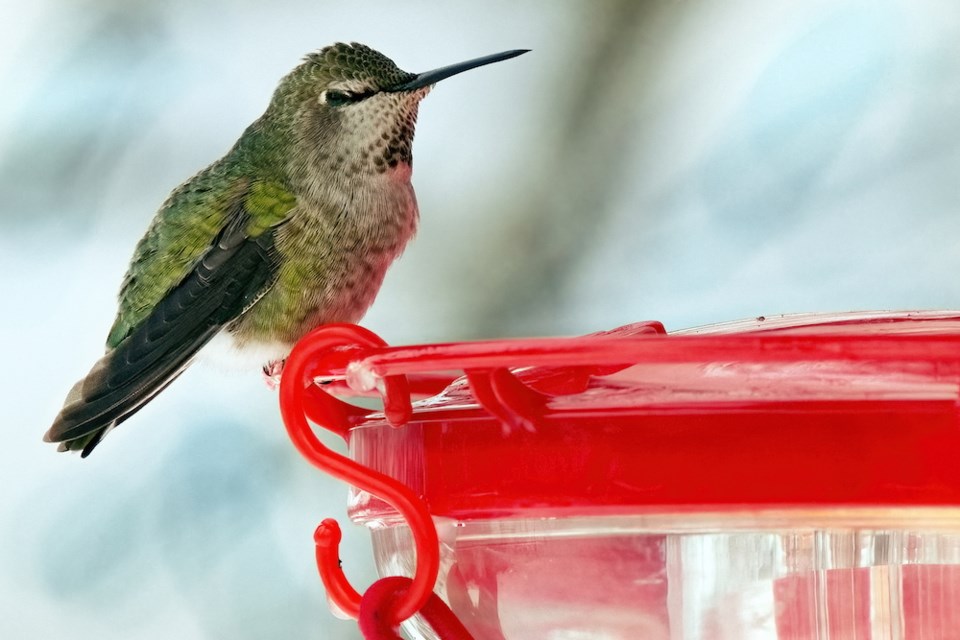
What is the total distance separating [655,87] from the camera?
2.50 meters

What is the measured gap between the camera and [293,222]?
4.84ft

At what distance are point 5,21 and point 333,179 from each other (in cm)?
127

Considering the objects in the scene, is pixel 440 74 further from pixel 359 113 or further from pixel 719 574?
pixel 719 574

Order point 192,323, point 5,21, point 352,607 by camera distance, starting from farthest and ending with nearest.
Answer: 1. point 5,21
2. point 192,323
3. point 352,607

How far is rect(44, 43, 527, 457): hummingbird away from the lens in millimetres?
1405

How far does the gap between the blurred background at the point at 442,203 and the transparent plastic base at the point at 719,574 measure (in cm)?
145

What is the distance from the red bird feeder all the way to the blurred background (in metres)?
1.46

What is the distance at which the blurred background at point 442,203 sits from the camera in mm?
2363

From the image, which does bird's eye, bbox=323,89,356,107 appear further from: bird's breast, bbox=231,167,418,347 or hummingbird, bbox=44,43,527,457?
bird's breast, bbox=231,167,418,347

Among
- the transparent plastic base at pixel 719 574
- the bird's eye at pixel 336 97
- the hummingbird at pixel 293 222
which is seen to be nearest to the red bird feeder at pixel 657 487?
the transparent plastic base at pixel 719 574

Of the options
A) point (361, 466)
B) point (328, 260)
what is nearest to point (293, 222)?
point (328, 260)

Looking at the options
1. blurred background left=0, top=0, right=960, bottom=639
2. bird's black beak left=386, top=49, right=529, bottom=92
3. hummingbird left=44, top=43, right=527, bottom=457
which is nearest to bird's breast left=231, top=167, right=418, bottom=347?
hummingbird left=44, top=43, right=527, bottom=457

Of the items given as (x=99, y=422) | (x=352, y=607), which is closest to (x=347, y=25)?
(x=99, y=422)

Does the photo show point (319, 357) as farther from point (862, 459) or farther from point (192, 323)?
point (192, 323)
